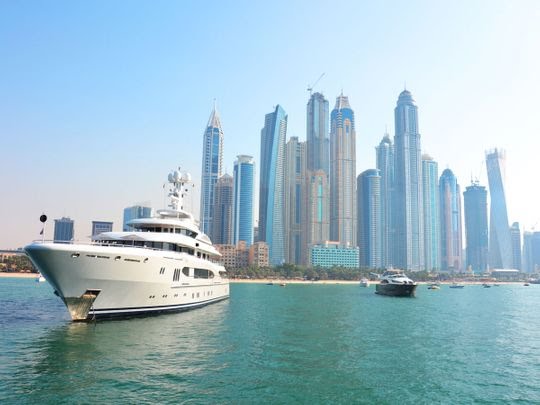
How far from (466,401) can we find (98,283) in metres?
26.3

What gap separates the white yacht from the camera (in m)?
31.3

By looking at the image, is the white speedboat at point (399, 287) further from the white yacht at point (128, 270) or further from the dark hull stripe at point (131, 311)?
the dark hull stripe at point (131, 311)

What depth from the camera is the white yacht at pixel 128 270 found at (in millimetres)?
31281

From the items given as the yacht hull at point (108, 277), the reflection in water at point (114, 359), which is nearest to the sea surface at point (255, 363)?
the reflection in water at point (114, 359)

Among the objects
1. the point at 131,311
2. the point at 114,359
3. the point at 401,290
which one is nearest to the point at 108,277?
the point at 131,311

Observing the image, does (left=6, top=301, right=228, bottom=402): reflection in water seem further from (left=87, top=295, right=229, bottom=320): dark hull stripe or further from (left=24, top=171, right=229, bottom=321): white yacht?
(left=24, top=171, right=229, bottom=321): white yacht

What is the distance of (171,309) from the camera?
39.7m

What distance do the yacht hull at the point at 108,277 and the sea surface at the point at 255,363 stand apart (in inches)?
58.1

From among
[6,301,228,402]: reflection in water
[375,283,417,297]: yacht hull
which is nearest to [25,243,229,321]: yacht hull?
[6,301,228,402]: reflection in water

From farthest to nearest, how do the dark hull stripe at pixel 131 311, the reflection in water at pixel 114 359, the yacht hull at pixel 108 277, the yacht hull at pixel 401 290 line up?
the yacht hull at pixel 401 290, the dark hull stripe at pixel 131 311, the yacht hull at pixel 108 277, the reflection in water at pixel 114 359

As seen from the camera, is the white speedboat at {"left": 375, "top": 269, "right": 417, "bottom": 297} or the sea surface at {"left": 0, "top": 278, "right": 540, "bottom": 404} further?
the white speedboat at {"left": 375, "top": 269, "right": 417, "bottom": 297}

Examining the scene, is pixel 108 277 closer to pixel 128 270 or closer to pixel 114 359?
pixel 128 270

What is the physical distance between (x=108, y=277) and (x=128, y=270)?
162 cm

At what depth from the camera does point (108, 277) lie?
3244cm
